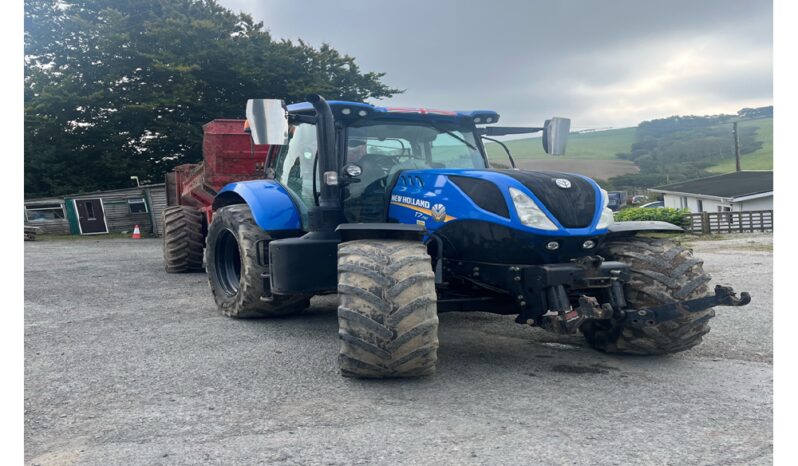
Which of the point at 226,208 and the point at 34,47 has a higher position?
the point at 34,47

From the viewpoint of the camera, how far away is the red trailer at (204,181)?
10883 mm

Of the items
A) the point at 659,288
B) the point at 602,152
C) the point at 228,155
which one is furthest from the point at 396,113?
the point at 602,152

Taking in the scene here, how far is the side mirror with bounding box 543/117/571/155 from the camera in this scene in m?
6.31

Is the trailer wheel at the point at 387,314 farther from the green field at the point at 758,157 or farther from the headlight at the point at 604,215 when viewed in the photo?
the green field at the point at 758,157

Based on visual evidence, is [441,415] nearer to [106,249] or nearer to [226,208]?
[226,208]

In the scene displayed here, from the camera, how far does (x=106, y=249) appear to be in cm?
1845

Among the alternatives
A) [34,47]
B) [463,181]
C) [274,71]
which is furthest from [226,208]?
[34,47]

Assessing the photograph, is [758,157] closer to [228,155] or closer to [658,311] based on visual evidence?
[228,155]

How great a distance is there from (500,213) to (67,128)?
1125 inches

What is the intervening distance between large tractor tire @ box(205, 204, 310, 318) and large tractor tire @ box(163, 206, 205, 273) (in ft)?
14.5

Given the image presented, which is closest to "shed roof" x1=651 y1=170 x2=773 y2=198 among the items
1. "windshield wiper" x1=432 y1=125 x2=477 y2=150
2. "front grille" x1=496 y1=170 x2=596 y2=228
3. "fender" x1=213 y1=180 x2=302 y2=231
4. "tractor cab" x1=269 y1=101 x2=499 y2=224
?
"windshield wiper" x1=432 y1=125 x2=477 y2=150

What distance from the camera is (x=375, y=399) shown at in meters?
4.37

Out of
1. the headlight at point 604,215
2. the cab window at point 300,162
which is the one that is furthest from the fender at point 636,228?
the cab window at point 300,162

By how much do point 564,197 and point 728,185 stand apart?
40.8 meters
